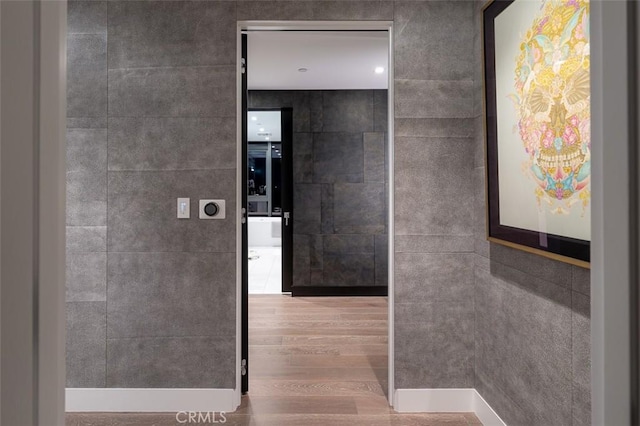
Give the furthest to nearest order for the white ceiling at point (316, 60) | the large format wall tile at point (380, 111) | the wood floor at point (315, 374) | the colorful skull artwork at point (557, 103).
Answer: the large format wall tile at point (380, 111) < the white ceiling at point (316, 60) < the wood floor at point (315, 374) < the colorful skull artwork at point (557, 103)

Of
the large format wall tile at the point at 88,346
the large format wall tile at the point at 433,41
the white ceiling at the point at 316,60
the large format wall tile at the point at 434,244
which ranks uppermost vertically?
the white ceiling at the point at 316,60

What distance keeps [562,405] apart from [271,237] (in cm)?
819

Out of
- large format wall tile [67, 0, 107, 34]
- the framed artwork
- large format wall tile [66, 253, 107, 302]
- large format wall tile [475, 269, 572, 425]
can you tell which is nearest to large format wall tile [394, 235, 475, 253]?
large format wall tile [475, 269, 572, 425]

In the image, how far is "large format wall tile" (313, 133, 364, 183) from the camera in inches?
200

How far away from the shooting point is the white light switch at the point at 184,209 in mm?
2391

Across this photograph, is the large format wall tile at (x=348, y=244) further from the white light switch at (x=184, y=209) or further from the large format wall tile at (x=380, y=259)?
the white light switch at (x=184, y=209)

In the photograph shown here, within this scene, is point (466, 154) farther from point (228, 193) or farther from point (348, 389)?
point (348, 389)

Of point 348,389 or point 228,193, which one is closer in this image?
point 228,193

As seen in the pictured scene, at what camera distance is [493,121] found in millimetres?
2043

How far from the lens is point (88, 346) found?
2406 mm

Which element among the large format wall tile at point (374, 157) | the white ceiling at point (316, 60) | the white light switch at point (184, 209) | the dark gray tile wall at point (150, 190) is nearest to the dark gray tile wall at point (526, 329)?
the white ceiling at point (316, 60)

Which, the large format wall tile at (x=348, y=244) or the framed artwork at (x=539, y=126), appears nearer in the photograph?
the framed artwork at (x=539, y=126)

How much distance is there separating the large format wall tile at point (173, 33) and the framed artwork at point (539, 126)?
4.81 ft
